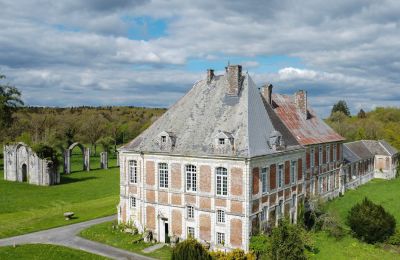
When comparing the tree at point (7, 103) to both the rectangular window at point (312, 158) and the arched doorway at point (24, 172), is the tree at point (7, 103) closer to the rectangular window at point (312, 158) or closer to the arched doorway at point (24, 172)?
the arched doorway at point (24, 172)

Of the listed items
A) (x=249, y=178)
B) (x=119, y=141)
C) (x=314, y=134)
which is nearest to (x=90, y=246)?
(x=249, y=178)

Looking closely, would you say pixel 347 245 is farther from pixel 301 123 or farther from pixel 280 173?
pixel 301 123

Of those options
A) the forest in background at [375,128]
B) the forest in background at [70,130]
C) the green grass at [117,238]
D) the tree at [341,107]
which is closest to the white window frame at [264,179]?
the green grass at [117,238]

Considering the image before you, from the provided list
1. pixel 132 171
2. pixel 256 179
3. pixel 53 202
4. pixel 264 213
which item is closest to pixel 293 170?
pixel 264 213

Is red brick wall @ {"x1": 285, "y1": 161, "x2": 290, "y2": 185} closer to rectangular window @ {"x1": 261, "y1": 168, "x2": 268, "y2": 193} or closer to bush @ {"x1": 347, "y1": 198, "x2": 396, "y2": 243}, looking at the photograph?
rectangular window @ {"x1": 261, "y1": 168, "x2": 268, "y2": 193}

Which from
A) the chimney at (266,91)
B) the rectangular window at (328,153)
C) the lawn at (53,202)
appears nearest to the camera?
the lawn at (53,202)

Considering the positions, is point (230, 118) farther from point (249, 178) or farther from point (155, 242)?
point (155, 242)

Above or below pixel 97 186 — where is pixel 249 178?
above
